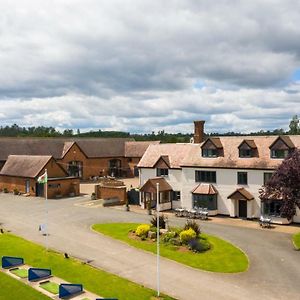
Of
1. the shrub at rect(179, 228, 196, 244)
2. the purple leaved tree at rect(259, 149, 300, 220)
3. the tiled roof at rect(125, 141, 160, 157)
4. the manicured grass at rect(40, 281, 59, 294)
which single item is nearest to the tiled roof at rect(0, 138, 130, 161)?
the tiled roof at rect(125, 141, 160, 157)

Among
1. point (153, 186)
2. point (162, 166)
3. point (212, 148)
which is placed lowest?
point (153, 186)

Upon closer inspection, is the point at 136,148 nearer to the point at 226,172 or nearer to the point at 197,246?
the point at 226,172

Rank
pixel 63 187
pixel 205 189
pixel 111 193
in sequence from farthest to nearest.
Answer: pixel 63 187 → pixel 111 193 → pixel 205 189

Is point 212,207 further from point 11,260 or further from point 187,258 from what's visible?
point 11,260

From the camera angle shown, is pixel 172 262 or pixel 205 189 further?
pixel 205 189

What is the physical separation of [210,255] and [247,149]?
16.5m

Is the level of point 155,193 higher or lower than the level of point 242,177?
lower

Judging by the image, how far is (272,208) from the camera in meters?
A: 40.6

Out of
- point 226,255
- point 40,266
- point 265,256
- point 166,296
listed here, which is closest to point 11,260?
point 40,266

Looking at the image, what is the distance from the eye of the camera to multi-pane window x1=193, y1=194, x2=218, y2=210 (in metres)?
44.2

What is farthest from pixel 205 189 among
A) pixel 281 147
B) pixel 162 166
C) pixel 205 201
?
pixel 281 147

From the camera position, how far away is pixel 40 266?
90.0 feet

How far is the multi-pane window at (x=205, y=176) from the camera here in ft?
147

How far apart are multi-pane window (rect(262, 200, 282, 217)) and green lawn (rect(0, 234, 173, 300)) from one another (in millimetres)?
Answer: 20539
